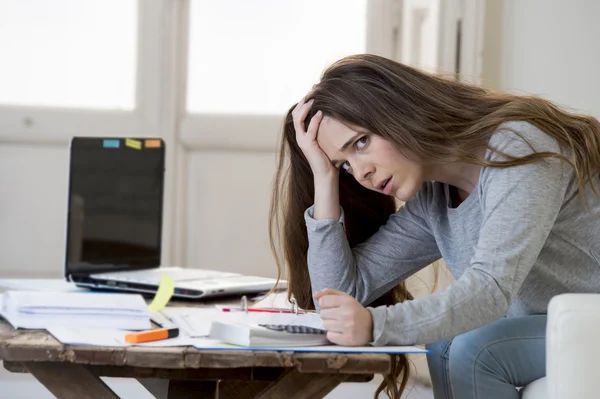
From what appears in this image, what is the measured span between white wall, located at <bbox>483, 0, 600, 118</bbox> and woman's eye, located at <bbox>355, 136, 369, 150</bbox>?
147 cm

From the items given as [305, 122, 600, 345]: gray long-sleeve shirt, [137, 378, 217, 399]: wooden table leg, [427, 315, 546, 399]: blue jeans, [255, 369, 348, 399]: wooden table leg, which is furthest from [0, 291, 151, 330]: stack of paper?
[427, 315, 546, 399]: blue jeans

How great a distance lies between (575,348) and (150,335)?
0.53 metres

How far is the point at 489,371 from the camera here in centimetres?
127

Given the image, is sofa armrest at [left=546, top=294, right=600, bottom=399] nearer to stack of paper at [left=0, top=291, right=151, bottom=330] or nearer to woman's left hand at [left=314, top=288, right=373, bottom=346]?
woman's left hand at [left=314, top=288, right=373, bottom=346]

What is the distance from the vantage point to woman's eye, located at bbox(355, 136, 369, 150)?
136 cm

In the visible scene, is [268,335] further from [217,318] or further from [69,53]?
[69,53]

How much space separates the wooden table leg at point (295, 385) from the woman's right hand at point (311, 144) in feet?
1.83

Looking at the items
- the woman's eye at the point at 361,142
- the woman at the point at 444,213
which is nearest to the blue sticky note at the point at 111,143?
the woman at the point at 444,213

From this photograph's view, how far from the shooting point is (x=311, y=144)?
1477 mm

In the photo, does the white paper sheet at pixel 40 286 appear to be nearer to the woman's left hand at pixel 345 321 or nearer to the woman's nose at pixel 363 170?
the woman's nose at pixel 363 170

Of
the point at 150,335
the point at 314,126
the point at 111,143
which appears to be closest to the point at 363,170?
the point at 314,126

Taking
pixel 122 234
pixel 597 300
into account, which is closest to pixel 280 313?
pixel 597 300

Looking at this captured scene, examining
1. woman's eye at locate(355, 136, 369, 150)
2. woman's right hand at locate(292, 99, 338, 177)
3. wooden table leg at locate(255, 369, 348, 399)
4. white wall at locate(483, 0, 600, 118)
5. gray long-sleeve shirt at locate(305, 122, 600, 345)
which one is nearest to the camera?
wooden table leg at locate(255, 369, 348, 399)

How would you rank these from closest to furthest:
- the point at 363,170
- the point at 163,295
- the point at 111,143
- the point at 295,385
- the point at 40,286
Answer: the point at 295,385
the point at 363,170
the point at 163,295
the point at 40,286
the point at 111,143
